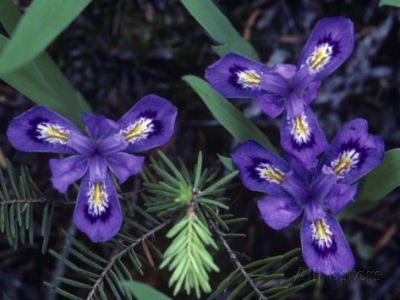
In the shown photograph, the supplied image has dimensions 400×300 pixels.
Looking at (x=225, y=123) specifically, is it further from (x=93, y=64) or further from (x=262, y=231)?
(x=93, y=64)

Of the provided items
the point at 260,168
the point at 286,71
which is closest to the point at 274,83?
the point at 286,71

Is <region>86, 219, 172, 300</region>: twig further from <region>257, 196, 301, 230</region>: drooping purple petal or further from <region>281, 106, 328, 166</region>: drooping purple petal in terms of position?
<region>281, 106, 328, 166</region>: drooping purple petal

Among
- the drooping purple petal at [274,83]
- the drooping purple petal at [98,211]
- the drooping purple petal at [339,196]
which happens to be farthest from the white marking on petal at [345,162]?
the drooping purple petal at [98,211]

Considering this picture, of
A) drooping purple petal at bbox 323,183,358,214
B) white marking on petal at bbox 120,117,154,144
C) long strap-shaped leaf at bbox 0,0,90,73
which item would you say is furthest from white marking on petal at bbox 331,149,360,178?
long strap-shaped leaf at bbox 0,0,90,73

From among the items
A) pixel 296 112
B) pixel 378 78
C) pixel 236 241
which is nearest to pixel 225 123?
pixel 296 112

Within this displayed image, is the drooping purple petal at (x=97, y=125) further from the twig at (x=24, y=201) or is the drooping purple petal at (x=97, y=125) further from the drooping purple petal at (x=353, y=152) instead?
the drooping purple petal at (x=353, y=152)

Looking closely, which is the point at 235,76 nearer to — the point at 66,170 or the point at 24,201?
the point at 66,170
